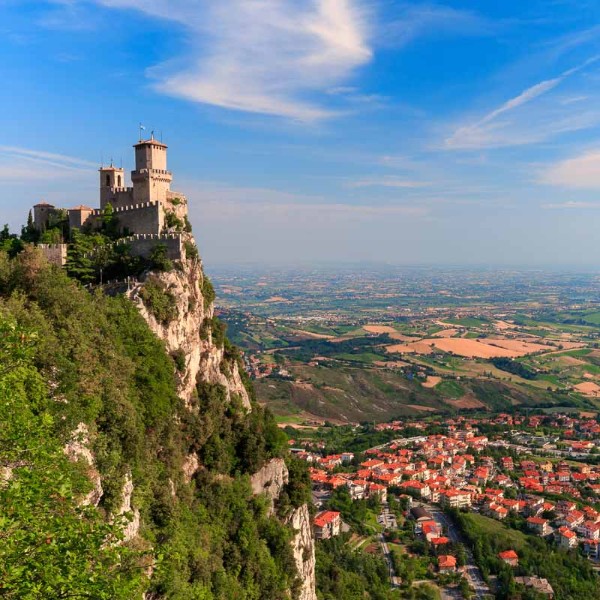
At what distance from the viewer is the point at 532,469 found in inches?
3324

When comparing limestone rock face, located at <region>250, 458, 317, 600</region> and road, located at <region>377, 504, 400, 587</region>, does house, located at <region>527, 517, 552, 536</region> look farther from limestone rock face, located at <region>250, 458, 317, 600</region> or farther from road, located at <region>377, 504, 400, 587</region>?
limestone rock face, located at <region>250, 458, 317, 600</region>

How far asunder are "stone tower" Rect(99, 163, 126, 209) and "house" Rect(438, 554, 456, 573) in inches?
1869

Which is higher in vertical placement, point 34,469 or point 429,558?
point 34,469

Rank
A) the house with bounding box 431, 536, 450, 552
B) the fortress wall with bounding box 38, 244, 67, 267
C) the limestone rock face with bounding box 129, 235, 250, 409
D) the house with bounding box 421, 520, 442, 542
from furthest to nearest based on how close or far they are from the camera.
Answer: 1. the house with bounding box 421, 520, 442, 542
2. the house with bounding box 431, 536, 450, 552
3. the fortress wall with bounding box 38, 244, 67, 267
4. the limestone rock face with bounding box 129, 235, 250, 409

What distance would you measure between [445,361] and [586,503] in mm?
88457

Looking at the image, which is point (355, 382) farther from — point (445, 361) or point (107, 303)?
point (107, 303)

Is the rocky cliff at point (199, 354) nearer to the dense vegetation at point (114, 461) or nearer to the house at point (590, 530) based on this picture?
the dense vegetation at point (114, 461)

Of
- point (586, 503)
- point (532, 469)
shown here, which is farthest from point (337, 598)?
point (532, 469)

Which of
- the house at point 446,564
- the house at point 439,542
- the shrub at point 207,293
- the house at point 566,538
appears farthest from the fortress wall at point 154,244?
the house at point 566,538

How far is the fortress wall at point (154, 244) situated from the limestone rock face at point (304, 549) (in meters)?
18.0

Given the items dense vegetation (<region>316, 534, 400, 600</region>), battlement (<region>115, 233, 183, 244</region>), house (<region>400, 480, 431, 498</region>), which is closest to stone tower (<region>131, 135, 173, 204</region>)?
battlement (<region>115, 233, 183, 244</region>)

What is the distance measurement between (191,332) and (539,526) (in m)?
54.9

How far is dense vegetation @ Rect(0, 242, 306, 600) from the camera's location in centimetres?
995

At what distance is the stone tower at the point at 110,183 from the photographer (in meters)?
36.5
